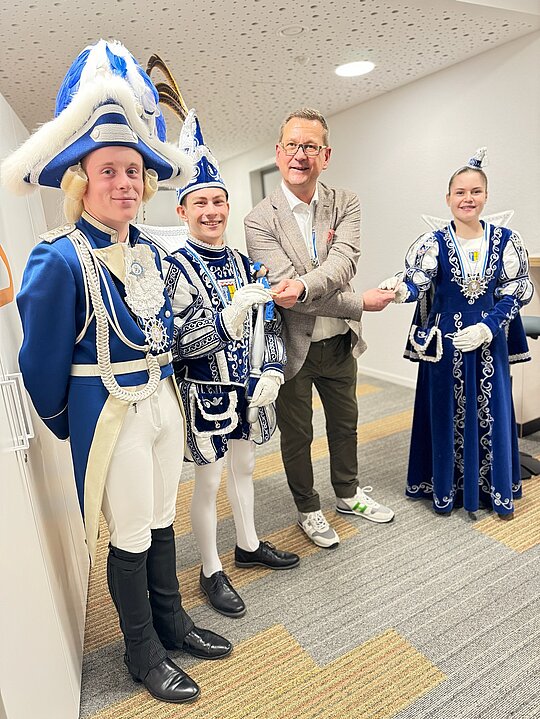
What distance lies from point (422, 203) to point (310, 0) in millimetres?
1888

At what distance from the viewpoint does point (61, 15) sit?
2.11m

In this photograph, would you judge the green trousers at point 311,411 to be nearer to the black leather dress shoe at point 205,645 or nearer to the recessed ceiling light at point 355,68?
the black leather dress shoe at point 205,645

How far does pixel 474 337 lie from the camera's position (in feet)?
7.00

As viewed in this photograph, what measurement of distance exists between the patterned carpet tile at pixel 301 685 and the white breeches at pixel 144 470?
47 cm

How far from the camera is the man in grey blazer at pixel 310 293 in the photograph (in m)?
1.97

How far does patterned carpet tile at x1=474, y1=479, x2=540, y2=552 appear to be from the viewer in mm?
2170

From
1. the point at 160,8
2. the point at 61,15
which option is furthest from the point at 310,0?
the point at 61,15

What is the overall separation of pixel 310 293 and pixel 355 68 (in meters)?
1.98

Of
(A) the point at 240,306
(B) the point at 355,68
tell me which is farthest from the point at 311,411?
(B) the point at 355,68

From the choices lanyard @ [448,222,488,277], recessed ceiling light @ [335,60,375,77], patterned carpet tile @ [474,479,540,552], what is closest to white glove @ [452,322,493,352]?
lanyard @ [448,222,488,277]

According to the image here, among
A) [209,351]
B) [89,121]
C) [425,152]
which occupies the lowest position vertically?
[209,351]

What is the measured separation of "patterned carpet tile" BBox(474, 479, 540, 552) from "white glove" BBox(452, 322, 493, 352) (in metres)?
0.76

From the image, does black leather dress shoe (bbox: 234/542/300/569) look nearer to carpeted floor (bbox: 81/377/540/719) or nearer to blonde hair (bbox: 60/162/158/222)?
carpeted floor (bbox: 81/377/540/719)

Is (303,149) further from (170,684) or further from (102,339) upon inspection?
(170,684)
